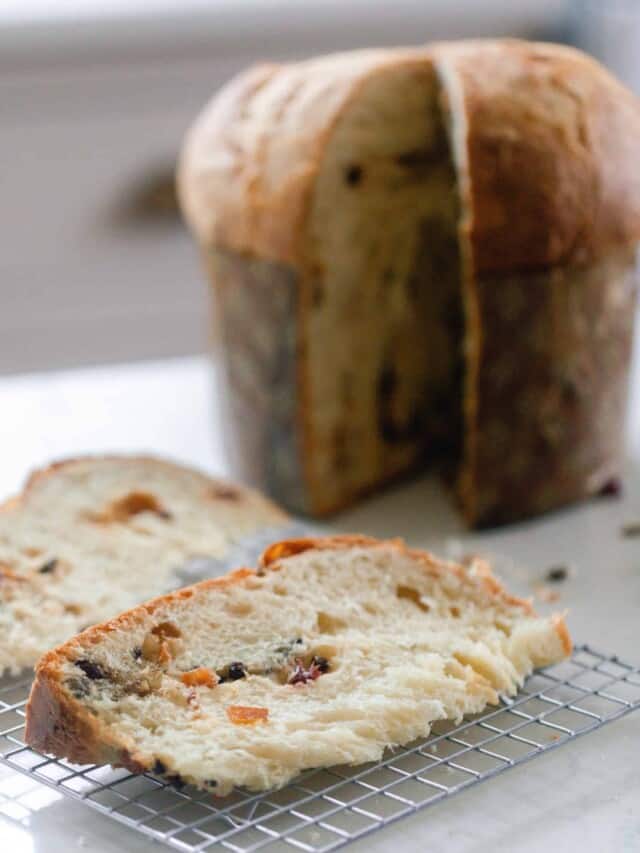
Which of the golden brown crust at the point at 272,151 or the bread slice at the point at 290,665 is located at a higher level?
the golden brown crust at the point at 272,151

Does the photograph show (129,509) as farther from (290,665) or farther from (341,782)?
(341,782)

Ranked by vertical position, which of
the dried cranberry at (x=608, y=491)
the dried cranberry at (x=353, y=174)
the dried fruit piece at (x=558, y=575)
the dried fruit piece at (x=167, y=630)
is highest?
the dried cranberry at (x=353, y=174)

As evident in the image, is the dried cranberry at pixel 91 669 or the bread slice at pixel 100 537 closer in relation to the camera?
the dried cranberry at pixel 91 669

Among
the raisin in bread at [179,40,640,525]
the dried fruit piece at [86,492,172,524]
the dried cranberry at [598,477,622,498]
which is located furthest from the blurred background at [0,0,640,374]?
the dried fruit piece at [86,492,172,524]

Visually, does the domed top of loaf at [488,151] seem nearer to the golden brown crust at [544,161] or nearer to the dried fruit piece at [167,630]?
the golden brown crust at [544,161]

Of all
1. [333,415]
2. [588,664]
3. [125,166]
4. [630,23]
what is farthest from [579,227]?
[630,23]

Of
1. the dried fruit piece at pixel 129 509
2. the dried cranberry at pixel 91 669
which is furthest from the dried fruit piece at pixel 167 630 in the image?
the dried fruit piece at pixel 129 509

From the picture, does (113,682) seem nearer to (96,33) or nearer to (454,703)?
(454,703)

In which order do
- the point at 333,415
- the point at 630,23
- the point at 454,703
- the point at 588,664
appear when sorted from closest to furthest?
the point at 454,703
the point at 588,664
the point at 333,415
the point at 630,23
